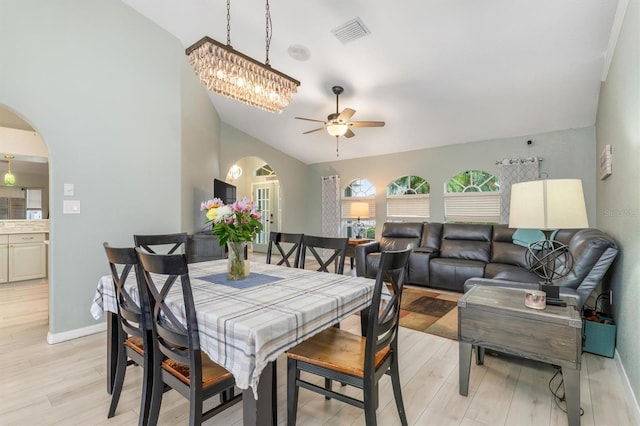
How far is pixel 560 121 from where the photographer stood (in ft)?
15.0

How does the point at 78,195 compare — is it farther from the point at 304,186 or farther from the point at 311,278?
the point at 304,186

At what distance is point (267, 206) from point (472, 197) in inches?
207

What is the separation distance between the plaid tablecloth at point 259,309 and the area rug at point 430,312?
1631 mm

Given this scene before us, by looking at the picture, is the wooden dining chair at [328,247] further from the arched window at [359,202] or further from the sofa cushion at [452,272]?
the arched window at [359,202]

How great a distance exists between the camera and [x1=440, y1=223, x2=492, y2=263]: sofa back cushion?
4.57m

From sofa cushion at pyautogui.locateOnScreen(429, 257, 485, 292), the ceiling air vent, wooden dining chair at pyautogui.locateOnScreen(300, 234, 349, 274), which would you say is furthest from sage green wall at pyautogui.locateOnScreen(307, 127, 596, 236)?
wooden dining chair at pyautogui.locateOnScreen(300, 234, 349, 274)

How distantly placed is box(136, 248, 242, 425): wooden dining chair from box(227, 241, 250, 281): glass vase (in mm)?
382

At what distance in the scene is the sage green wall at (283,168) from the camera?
6.13m

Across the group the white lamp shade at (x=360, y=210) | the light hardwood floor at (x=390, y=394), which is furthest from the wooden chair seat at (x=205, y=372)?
the white lamp shade at (x=360, y=210)

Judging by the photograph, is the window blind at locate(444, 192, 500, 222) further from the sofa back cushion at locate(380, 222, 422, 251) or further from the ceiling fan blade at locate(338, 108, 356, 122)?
the ceiling fan blade at locate(338, 108, 356, 122)

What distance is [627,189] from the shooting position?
2.17 m

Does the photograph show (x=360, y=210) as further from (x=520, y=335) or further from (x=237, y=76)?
(x=520, y=335)

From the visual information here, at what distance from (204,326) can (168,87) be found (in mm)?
3327

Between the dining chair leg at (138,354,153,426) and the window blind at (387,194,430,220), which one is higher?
the window blind at (387,194,430,220)
